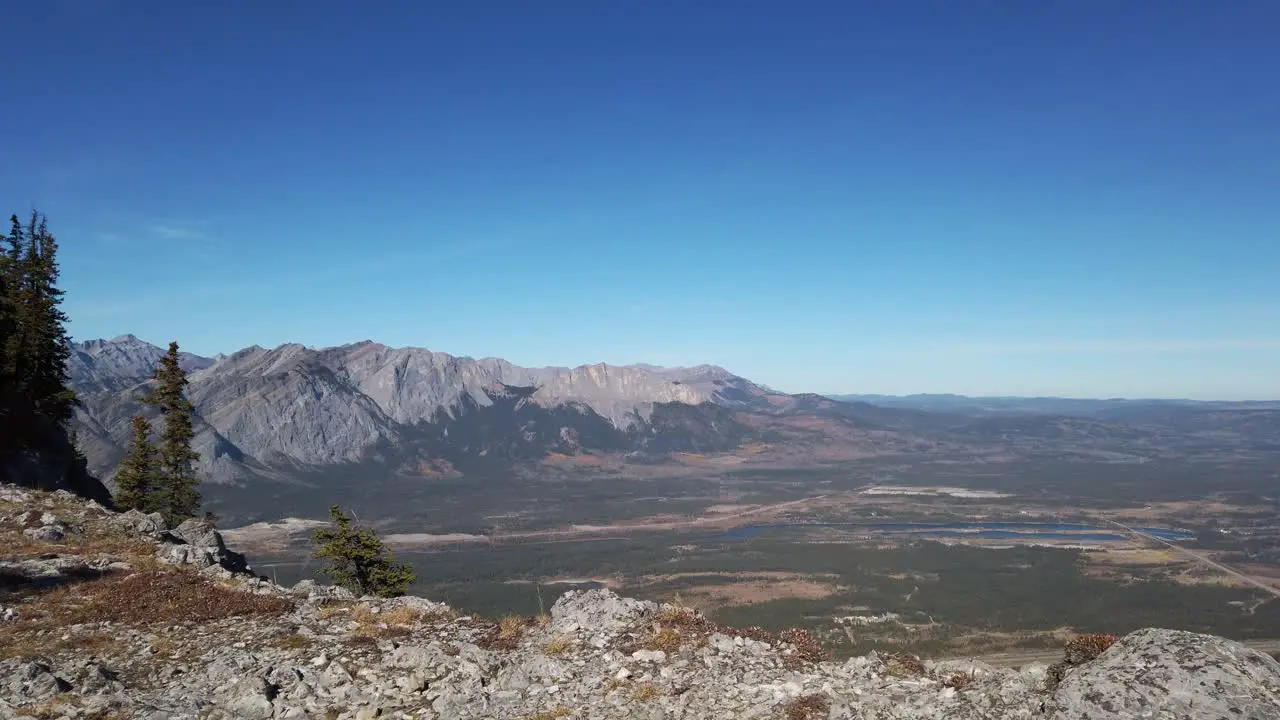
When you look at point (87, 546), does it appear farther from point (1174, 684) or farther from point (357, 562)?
point (1174, 684)

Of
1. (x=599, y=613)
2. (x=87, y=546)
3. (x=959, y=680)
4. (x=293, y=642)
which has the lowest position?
(x=293, y=642)

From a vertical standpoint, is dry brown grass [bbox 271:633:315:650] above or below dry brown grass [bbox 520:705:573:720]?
above

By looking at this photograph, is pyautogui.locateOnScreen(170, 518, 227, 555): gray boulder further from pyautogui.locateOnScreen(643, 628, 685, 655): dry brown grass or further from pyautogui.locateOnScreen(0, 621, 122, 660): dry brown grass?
pyautogui.locateOnScreen(643, 628, 685, 655): dry brown grass

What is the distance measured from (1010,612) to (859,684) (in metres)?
126

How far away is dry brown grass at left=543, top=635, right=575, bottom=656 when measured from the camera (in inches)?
633

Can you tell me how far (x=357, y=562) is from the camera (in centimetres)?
4172

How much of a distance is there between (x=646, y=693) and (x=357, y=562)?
3328 centimetres

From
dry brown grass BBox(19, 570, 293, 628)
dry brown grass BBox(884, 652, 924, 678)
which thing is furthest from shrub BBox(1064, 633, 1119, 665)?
dry brown grass BBox(19, 570, 293, 628)

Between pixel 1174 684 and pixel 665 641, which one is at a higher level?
pixel 1174 684

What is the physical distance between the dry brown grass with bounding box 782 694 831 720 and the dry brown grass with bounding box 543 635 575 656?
5.54 metres

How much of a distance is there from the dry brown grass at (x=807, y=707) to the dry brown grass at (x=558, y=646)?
5536 mm

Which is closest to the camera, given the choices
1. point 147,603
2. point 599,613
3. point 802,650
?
point 802,650

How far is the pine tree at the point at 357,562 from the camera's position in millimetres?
40375

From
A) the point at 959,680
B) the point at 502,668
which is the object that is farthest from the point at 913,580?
the point at 502,668
